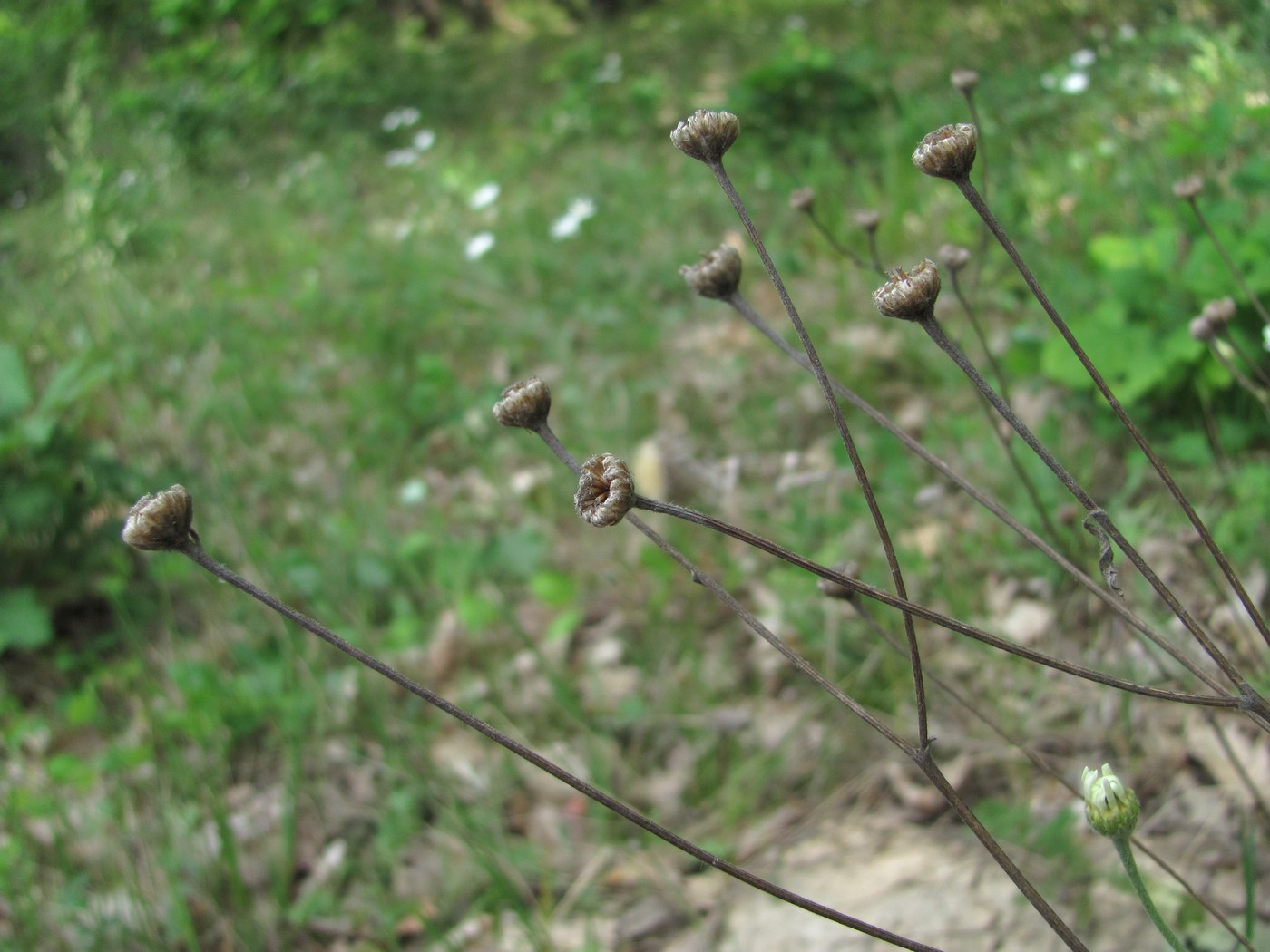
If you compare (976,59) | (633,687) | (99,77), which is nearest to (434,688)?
(633,687)

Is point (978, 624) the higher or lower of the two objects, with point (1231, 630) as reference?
lower

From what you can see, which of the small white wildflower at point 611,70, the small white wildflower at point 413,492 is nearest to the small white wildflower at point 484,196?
the small white wildflower at point 611,70

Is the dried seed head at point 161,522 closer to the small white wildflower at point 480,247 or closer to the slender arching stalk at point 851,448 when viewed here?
the slender arching stalk at point 851,448

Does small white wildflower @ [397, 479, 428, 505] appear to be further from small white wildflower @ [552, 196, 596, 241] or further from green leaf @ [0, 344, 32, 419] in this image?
small white wildflower @ [552, 196, 596, 241]

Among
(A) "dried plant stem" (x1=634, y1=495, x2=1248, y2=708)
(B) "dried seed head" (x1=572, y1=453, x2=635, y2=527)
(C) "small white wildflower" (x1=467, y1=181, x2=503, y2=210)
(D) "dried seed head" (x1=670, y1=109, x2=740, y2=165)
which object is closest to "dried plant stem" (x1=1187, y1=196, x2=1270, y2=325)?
(A) "dried plant stem" (x1=634, y1=495, x2=1248, y2=708)

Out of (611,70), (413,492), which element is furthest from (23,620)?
(611,70)

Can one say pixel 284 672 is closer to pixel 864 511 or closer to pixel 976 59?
pixel 864 511
